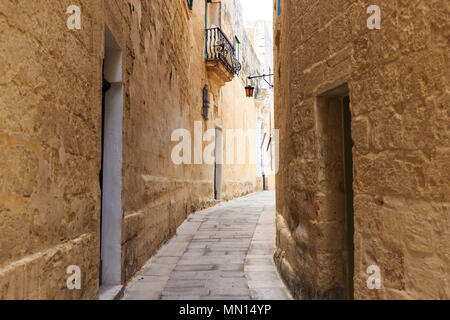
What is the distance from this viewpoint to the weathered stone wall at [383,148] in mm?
1696

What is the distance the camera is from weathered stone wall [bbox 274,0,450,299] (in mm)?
1696

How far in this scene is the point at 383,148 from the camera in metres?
2.12

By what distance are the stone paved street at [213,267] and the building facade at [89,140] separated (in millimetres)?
260

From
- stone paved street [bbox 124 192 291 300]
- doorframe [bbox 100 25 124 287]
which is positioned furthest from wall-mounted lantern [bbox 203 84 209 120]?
doorframe [bbox 100 25 124 287]

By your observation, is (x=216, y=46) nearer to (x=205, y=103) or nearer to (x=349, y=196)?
(x=205, y=103)

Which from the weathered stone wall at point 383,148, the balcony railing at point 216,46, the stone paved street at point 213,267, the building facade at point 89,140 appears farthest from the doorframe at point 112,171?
the balcony railing at point 216,46

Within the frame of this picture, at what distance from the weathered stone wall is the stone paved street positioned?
29.7 inches

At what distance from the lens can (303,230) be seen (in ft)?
11.8

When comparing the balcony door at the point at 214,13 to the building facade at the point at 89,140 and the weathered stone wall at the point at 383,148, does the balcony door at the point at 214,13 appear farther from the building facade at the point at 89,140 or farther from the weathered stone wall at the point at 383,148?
the weathered stone wall at the point at 383,148

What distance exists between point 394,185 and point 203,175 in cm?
938

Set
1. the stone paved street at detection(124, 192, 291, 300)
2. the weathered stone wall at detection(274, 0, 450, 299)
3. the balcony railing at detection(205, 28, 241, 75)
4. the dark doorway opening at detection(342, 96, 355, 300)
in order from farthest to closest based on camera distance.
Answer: the balcony railing at detection(205, 28, 241, 75), the stone paved street at detection(124, 192, 291, 300), the dark doorway opening at detection(342, 96, 355, 300), the weathered stone wall at detection(274, 0, 450, 299)

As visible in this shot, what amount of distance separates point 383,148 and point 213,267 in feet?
10.9

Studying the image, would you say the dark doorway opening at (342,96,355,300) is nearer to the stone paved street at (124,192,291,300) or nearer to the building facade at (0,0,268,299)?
the stone paved street at (124,192,291,300)
